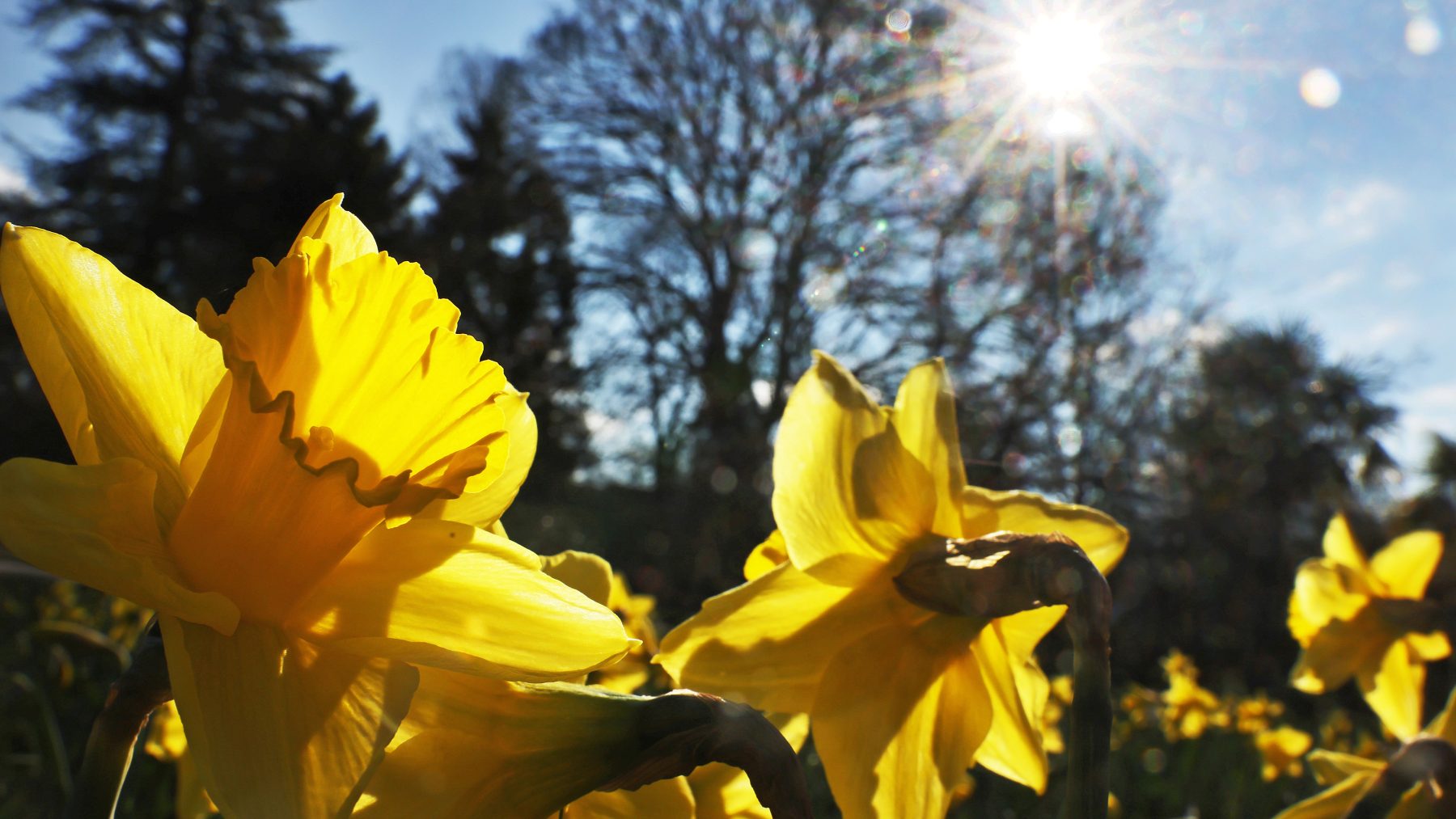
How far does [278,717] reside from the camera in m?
0.40

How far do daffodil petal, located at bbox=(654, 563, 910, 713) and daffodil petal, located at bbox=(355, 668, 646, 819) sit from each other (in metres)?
0.14

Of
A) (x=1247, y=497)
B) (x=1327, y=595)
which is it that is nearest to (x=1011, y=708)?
(x=1327, y=595)

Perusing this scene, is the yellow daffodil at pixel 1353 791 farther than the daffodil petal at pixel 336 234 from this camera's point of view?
Yes

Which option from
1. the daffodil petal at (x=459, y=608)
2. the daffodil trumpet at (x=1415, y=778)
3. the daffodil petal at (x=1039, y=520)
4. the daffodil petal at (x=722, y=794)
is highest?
the daffodil petal at (x=1039, y=520)

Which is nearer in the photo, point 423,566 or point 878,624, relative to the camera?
point 423,566

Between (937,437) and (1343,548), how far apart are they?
2.91 ft

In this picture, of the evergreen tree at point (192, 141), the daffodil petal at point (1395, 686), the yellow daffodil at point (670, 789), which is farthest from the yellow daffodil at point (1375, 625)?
the evergreen tree at point (192, 141)

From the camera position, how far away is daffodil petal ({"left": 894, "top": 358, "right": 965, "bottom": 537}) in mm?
676

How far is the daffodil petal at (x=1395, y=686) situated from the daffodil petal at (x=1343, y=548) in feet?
0.38

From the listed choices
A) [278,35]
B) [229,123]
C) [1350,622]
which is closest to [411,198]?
[229,123]

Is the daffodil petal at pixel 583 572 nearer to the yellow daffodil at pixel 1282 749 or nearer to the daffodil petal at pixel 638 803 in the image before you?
the daffodil petal at pixel 638 803

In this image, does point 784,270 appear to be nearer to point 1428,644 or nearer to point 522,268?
point 522,268

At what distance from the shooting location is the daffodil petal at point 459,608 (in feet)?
1.34

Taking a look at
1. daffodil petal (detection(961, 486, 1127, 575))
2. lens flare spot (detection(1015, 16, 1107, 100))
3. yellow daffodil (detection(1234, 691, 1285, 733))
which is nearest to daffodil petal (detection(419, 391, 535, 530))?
daffodil petal (detection(961, 486, 1127, 575))
